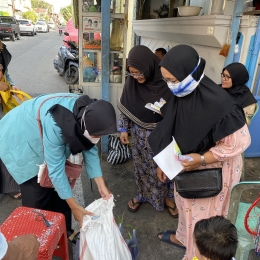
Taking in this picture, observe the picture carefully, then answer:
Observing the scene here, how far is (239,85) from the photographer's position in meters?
2.58

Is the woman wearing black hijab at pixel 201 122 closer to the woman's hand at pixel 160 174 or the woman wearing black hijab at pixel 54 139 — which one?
the woman's hand at pixel 160 174

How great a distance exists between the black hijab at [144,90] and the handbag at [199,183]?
2.17 ft

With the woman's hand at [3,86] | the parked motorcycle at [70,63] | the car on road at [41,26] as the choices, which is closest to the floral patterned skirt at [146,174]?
the woman's hand at [3,86]

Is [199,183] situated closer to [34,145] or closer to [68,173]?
[68,173]

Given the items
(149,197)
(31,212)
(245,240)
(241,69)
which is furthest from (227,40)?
(31,212)

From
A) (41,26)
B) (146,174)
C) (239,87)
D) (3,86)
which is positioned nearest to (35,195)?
(146,174)

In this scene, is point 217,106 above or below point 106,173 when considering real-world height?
above

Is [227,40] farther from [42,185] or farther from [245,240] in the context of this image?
[42,185]

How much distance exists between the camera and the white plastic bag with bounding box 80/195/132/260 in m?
1.50

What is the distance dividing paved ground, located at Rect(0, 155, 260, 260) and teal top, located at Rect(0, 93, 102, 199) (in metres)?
0.96

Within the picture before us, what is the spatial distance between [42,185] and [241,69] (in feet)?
6.91

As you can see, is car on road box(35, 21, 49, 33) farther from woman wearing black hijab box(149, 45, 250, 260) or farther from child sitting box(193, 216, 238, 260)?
child sitting box(193, 216, 238, 260)

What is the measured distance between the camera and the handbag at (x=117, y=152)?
3.33 m

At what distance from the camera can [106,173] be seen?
321 centimetres
